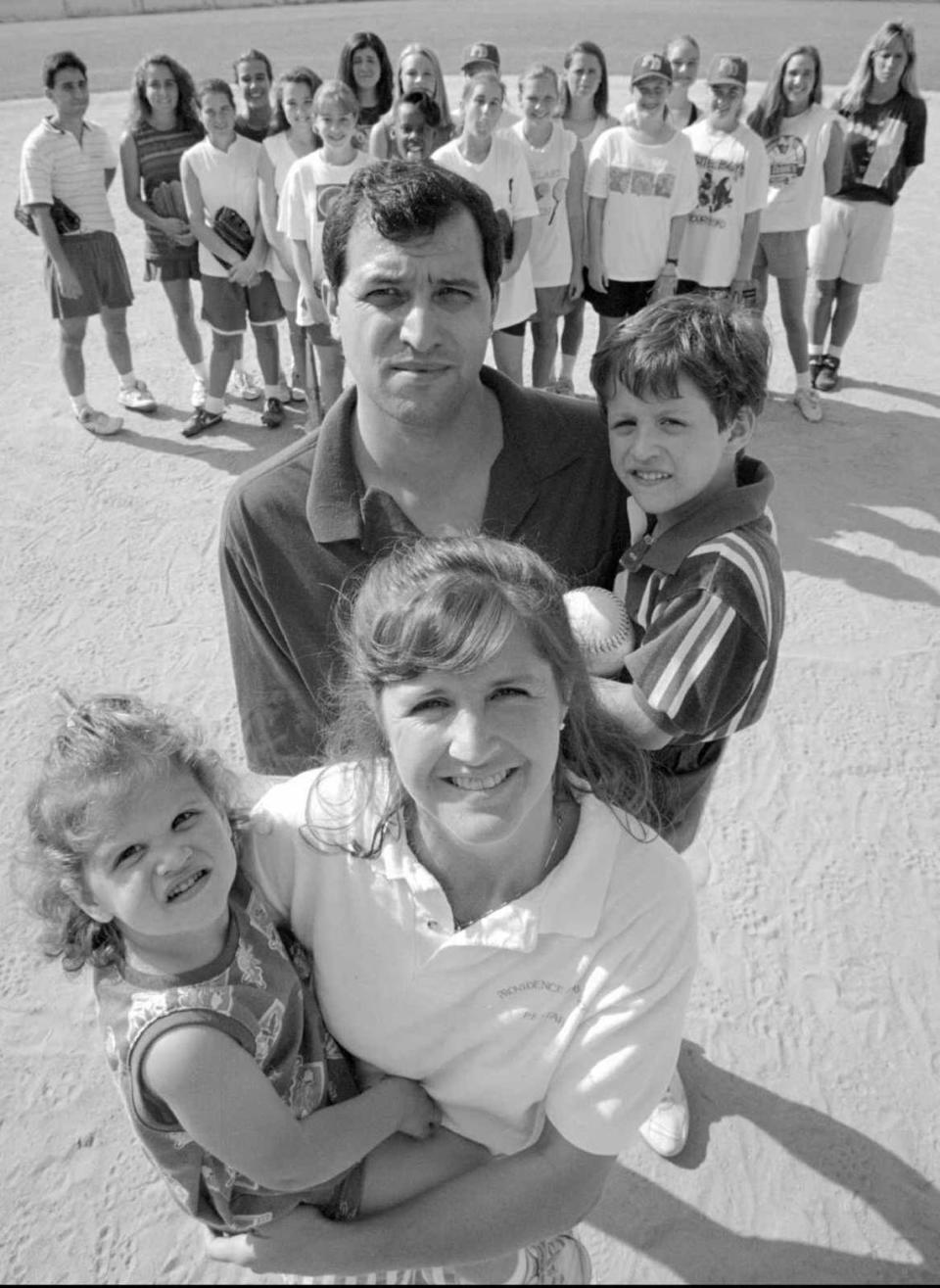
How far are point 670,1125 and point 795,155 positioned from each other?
546cm

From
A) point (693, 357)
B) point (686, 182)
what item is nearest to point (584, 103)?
point (686, 182)

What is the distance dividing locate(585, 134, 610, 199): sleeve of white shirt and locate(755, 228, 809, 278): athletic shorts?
1.07 m

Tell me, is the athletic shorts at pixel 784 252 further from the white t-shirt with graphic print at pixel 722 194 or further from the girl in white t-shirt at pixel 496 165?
the girl in white t-shirt at pixel 496 165

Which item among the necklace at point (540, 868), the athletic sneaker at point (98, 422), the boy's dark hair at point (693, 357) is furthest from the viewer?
A: the athletic sneaker at point (98, 422)

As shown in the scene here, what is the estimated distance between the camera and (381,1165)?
1.68 meters

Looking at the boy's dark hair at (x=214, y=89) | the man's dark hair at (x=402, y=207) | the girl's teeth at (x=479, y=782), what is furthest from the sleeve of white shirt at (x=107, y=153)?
the girl's teeth at (x=479, y=782)

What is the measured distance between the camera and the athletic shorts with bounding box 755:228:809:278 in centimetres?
595

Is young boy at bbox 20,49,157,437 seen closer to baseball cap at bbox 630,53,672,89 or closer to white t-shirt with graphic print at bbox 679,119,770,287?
baseball cap at bbox 630,53,672,89

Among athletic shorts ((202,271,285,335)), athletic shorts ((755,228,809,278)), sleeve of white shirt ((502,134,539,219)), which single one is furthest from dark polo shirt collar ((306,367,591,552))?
athletic shorts ((755,228,809,278))

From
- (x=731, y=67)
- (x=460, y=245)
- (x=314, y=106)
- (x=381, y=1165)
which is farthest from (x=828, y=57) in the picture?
(x=381, y=1165)

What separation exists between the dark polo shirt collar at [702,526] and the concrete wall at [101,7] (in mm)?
33497

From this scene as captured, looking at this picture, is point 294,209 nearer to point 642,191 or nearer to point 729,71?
point 642,191

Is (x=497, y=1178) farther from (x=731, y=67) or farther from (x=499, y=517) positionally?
(x=731, y=67)

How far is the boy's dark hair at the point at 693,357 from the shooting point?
2002 mm
